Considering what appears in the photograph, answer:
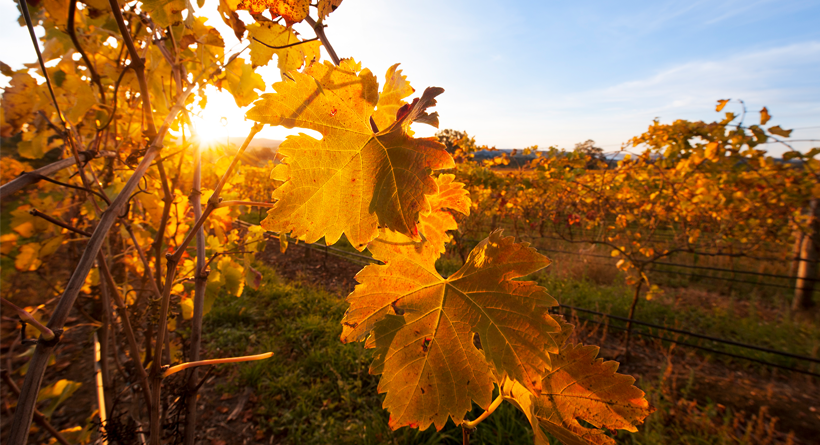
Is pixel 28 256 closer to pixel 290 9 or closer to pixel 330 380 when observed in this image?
pixel 290 9

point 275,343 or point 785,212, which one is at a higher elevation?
point 785,212

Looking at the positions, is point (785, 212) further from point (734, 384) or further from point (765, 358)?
point (734, 384)

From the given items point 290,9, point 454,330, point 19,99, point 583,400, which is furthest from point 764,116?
point 19,99

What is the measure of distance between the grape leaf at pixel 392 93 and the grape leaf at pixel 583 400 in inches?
22.8


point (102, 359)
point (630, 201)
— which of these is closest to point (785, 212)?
point (630, 201)

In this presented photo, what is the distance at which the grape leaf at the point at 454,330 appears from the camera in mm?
604

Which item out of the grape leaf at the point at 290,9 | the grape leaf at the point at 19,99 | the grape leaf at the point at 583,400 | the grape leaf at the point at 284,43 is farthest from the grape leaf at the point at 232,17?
the grape leaf at the point at 583,400

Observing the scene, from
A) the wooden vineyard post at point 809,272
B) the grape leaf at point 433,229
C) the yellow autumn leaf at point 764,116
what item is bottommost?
the wooden vineyard post at point 809,272

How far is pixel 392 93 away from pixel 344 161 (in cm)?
16

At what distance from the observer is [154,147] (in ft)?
2.84

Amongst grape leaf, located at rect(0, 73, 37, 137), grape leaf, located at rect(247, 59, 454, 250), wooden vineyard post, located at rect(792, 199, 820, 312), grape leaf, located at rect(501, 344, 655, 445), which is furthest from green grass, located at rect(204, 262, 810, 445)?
grape leaf, located at rect(0, 73, 37, 137)

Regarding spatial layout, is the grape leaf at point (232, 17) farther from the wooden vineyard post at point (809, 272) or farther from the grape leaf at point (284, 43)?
the wooden vineyard post at point (809, 272)

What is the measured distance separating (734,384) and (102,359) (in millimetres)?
6094

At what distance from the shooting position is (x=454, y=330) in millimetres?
669
